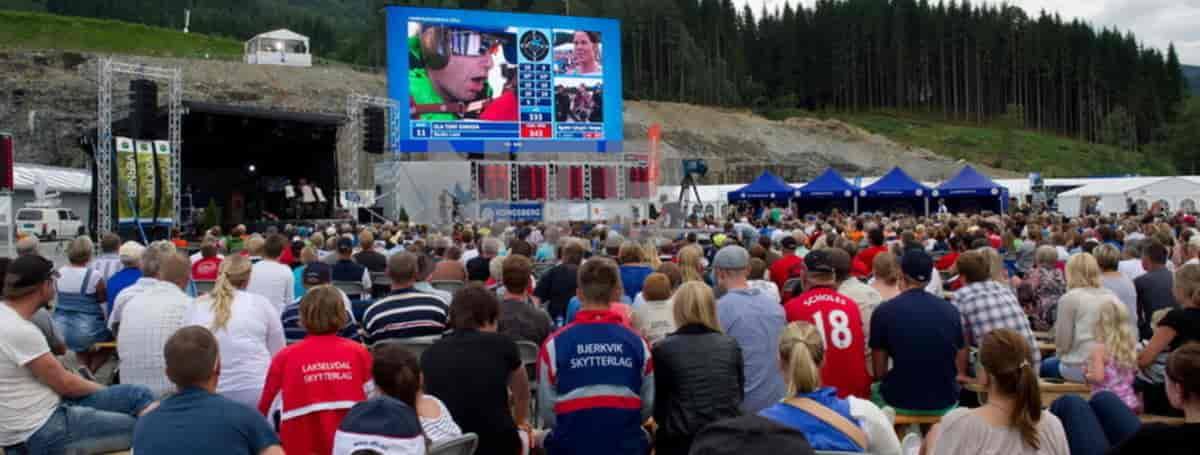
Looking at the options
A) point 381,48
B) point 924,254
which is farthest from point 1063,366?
point 381,48

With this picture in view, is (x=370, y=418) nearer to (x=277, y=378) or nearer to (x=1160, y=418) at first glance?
(x=277, y=378)

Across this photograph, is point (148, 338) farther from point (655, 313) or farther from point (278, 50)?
point (278, 50)

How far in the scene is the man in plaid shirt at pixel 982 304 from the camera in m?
5.34

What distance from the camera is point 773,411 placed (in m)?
3.39

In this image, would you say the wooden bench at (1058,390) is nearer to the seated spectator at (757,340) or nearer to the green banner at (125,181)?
the seated spectator at (757,340)

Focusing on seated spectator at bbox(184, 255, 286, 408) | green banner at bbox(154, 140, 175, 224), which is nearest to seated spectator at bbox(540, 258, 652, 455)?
seated spectator at bbox(184, 255, 286, 408)

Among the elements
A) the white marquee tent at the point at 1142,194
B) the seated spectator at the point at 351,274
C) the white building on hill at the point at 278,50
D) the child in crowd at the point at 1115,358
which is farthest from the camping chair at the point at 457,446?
the white building on hill at the point at 278,50

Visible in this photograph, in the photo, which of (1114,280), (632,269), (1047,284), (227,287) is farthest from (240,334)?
(1047,284)

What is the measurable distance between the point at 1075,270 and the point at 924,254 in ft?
3.13

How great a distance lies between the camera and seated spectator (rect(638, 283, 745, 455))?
4.25 m

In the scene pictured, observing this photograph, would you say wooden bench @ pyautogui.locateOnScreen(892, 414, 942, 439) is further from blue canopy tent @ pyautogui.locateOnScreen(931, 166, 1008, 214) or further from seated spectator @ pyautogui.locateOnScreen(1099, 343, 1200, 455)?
blue canopy tent @ pyautogui.locateOnScreen(931, 166, 1008, 214)

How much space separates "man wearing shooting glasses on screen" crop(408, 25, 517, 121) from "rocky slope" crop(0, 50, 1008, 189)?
28.6 ft

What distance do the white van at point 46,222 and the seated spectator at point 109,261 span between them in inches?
955

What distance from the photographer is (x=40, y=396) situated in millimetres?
4262
